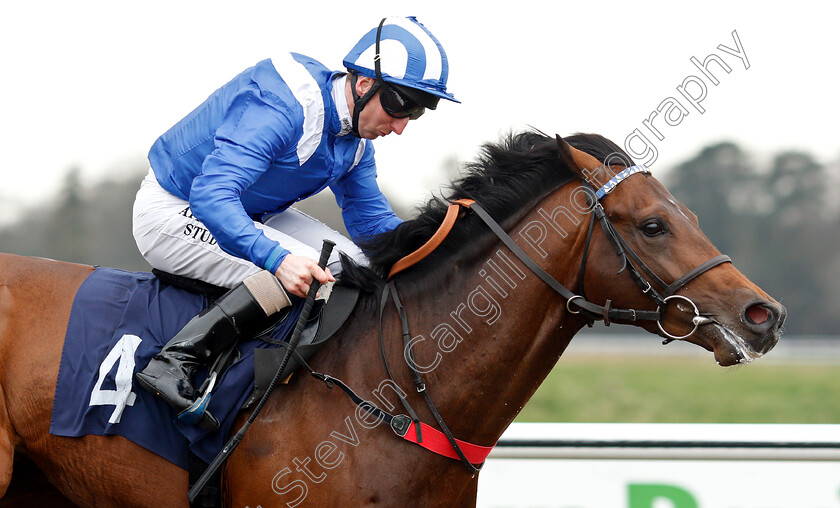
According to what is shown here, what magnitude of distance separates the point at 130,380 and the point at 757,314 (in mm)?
2089

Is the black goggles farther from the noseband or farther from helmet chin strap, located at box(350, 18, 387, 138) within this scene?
the noseband

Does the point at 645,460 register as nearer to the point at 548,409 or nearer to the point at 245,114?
the point at 245,114

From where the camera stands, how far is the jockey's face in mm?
2855

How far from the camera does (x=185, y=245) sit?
9.37 ft

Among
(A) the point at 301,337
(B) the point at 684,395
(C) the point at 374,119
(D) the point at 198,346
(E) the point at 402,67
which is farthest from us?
(B) the point at 684,395

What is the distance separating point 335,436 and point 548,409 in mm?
9219

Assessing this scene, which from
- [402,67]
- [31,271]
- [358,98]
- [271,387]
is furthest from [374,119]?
[31,271]

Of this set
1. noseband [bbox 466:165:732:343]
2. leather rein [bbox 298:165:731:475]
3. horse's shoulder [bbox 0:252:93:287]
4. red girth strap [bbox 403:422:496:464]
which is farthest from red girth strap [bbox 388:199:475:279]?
horse's shoulder [bbox 0:252:93:287]

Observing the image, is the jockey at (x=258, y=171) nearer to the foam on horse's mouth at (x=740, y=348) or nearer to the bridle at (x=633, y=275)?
the bridle at (x=633, y=275)

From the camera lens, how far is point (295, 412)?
8.37 feet

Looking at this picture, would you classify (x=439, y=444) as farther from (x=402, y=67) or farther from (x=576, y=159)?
(x=402, y=67)

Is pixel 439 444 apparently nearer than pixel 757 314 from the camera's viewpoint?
No

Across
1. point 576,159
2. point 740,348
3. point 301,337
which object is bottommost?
point 301,337

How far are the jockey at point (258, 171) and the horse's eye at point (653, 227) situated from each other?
865 millimetres
